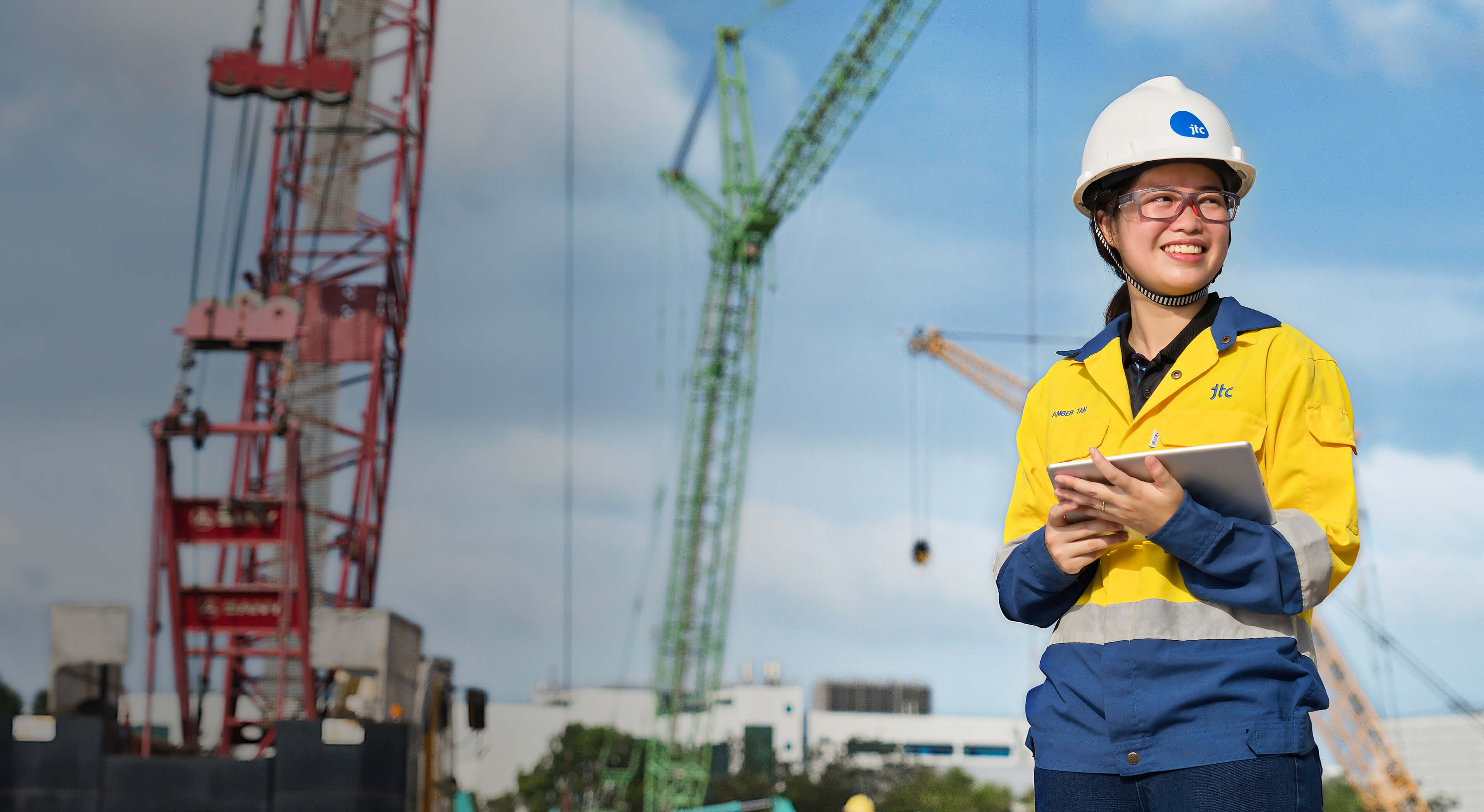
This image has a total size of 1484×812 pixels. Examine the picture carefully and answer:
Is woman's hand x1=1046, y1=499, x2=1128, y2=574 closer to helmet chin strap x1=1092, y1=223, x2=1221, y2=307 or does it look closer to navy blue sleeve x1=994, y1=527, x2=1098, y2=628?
navy blue sleeve x1=994, y1=527, x2=1098, y2=628

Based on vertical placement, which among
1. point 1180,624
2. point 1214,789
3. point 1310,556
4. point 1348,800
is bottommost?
point 1348,800

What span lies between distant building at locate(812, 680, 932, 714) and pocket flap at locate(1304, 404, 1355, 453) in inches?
4783

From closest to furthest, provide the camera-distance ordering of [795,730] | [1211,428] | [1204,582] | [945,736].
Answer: [1204,582], [1211,428], [795,730], [945,736]

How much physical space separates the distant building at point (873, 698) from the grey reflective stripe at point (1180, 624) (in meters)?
121

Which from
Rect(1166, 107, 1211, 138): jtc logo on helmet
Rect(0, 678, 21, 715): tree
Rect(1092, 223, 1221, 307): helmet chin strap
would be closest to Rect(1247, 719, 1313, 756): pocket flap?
Rect(1092, 223, 1221, 307): helmet chin strap

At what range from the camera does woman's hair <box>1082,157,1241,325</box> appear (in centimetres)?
251

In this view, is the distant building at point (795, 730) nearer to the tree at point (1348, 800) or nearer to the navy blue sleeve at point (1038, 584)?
the tree at point (1348, 800)

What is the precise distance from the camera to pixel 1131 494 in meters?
2.10

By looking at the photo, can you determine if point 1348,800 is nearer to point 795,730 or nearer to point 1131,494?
point 795,730

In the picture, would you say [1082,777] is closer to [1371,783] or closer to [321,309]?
[321,309]

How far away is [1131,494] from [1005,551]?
47 centimetres

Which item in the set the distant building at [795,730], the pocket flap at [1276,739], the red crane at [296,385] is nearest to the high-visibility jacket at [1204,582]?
the pocket flap at [1276,739]

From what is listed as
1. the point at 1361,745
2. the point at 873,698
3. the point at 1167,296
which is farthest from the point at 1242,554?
the point at 873,698

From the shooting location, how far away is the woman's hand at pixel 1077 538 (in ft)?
7.27
